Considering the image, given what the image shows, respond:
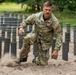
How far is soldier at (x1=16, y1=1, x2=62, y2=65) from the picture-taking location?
707cm

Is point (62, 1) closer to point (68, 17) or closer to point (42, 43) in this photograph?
point (68, 17)

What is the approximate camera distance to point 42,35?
7.25m

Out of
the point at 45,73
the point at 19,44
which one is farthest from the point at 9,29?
the point at 45,73

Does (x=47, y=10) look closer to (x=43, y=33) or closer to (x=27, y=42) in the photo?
(x=43, y=33)

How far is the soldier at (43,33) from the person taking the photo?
7.07 metres

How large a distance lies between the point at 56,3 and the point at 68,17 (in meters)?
2.53

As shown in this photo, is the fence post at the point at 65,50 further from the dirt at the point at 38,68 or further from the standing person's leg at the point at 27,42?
the standing person's leg at the point at 27,42

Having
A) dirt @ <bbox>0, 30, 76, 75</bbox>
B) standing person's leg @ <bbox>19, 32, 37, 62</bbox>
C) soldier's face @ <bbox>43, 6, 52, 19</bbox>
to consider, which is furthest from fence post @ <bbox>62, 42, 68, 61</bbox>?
soldier's face @ <bbox>43, 6, 52, 19</bbox>

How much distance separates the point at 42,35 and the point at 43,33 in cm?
5

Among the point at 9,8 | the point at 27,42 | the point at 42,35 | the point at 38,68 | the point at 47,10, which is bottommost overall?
the point at 38,68

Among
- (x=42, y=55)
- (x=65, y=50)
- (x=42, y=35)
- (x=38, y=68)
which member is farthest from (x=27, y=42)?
(x=65, y=50)

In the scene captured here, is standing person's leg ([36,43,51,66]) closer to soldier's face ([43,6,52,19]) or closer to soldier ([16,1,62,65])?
soldier ([16,1,62,65])

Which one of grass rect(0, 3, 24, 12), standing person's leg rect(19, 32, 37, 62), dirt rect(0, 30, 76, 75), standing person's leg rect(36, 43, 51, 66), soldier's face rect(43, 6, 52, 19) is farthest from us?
grass rect(0, 3, 24, 12)

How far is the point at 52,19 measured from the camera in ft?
23.4
